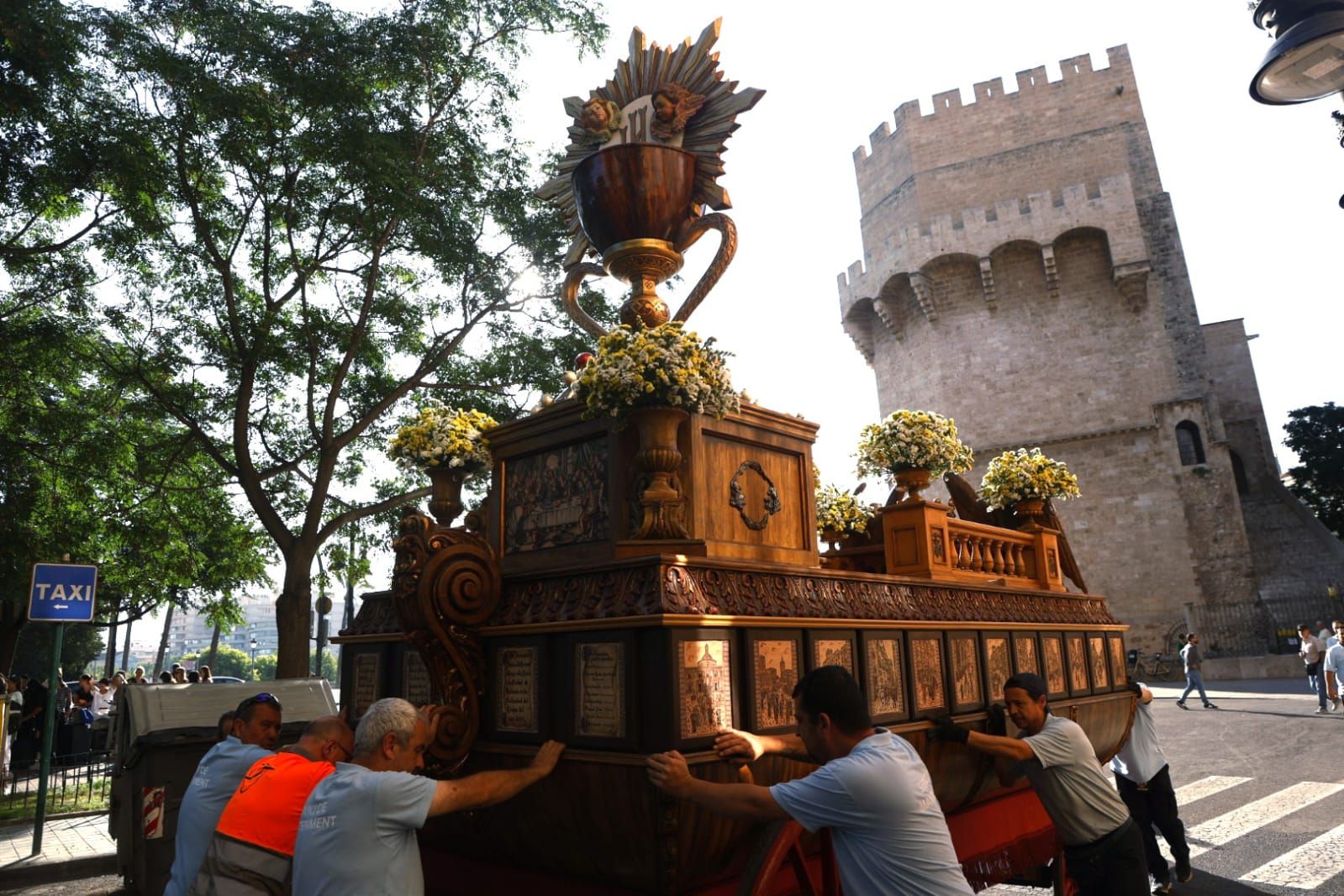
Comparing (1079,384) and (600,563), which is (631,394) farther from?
(1079,384)

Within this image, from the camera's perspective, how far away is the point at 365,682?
17.4 ft

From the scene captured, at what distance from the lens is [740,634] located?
3930mm

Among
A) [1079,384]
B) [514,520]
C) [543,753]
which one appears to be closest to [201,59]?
[514,520]

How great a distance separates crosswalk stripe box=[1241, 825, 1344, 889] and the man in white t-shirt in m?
5.46

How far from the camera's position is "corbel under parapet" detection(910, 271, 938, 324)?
122ft

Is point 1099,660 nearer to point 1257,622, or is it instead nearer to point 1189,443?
point 1257,622

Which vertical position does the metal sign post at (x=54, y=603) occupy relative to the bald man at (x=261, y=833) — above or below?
above

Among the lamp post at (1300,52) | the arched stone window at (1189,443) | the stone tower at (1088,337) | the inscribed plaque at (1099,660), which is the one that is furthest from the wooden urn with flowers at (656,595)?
the arched stone window at (1189,443)

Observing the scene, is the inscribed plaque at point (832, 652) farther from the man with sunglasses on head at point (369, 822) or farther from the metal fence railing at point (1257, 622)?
the metal fence railing at point (1257, 622)

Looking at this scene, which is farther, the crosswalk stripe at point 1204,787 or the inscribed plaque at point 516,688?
the crosswalk stripe at point 1204,787

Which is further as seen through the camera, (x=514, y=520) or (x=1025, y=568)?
(x=1025, y=568)

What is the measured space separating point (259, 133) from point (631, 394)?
11.5m

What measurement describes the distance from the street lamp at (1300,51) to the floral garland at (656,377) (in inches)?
181

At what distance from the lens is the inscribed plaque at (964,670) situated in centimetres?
555
